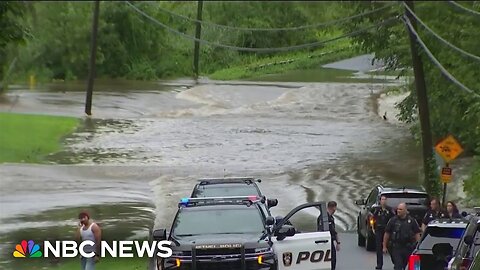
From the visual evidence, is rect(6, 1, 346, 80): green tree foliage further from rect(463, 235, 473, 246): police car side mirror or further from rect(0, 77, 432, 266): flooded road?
rect(463, 235, 473, 246): police car side mirror

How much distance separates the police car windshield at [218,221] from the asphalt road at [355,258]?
3.80m

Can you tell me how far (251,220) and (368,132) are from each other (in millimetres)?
31789

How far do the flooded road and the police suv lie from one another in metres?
8.25

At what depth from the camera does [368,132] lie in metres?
48.5

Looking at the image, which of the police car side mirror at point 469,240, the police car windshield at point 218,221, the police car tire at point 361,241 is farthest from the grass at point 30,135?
the police car side mirror at point 469,240

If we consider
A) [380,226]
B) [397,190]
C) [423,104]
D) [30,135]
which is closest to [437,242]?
[380,226]

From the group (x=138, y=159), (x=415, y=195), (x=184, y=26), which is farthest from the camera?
(x=184, y=26)

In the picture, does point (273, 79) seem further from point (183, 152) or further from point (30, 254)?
point (30, 254)

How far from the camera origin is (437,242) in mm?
15141

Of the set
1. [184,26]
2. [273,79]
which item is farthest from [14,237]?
[184,26]

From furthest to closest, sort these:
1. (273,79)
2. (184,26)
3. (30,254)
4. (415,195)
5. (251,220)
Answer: (184,26)
(273,79)
(415,195)
(30,254)
(251,220)

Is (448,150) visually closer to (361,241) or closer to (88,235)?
(361,241)

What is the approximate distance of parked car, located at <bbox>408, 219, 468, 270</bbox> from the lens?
48.4ft

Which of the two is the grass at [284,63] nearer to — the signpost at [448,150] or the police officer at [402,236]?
the signpost at [448,150]
